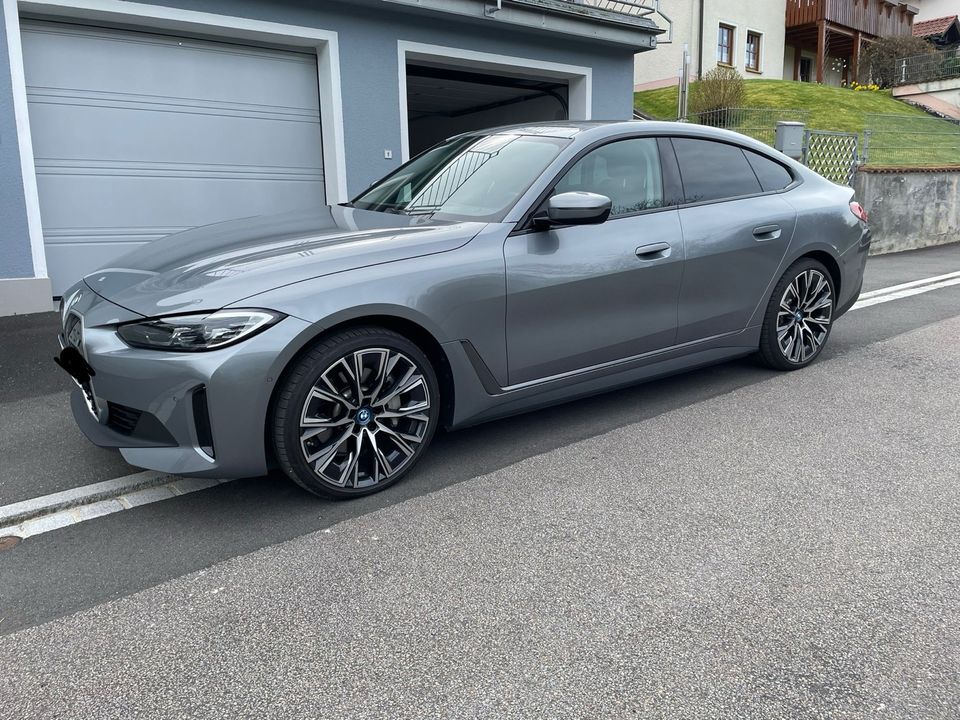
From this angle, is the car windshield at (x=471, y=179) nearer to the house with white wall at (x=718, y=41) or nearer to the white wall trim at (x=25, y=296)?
the white wall trim at (x=25, y=296)

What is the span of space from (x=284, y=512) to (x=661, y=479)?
1.62m

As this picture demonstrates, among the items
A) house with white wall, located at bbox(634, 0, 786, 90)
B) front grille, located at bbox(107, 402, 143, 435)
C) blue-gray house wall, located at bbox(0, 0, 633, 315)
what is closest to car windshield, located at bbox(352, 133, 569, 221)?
front grille, located at bbox(107, 402, 143, 435)

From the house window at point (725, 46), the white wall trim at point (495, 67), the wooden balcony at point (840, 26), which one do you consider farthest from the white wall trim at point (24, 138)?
the wooden balcony at point (840, 26)

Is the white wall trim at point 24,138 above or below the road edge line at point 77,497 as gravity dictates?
above

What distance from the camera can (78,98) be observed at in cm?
767

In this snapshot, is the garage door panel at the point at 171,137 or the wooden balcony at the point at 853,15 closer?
the garage door panel at the point at 171,137

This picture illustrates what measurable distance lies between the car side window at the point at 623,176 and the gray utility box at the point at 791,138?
27.8ft

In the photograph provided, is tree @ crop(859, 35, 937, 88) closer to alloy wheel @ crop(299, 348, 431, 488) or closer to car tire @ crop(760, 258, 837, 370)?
car tire @ crop(760, 258, 837, 370)

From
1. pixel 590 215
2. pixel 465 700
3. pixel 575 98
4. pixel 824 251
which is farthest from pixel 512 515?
pixel 575 98

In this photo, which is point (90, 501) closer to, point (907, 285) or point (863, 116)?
point (907, 285)

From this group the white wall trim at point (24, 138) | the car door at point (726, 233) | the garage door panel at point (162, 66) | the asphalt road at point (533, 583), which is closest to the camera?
the asphalt road at point (533, 583)

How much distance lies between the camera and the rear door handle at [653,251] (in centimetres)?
406

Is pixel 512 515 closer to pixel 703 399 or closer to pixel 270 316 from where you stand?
pixel 270 316

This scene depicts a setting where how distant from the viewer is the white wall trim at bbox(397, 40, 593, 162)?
943cm
